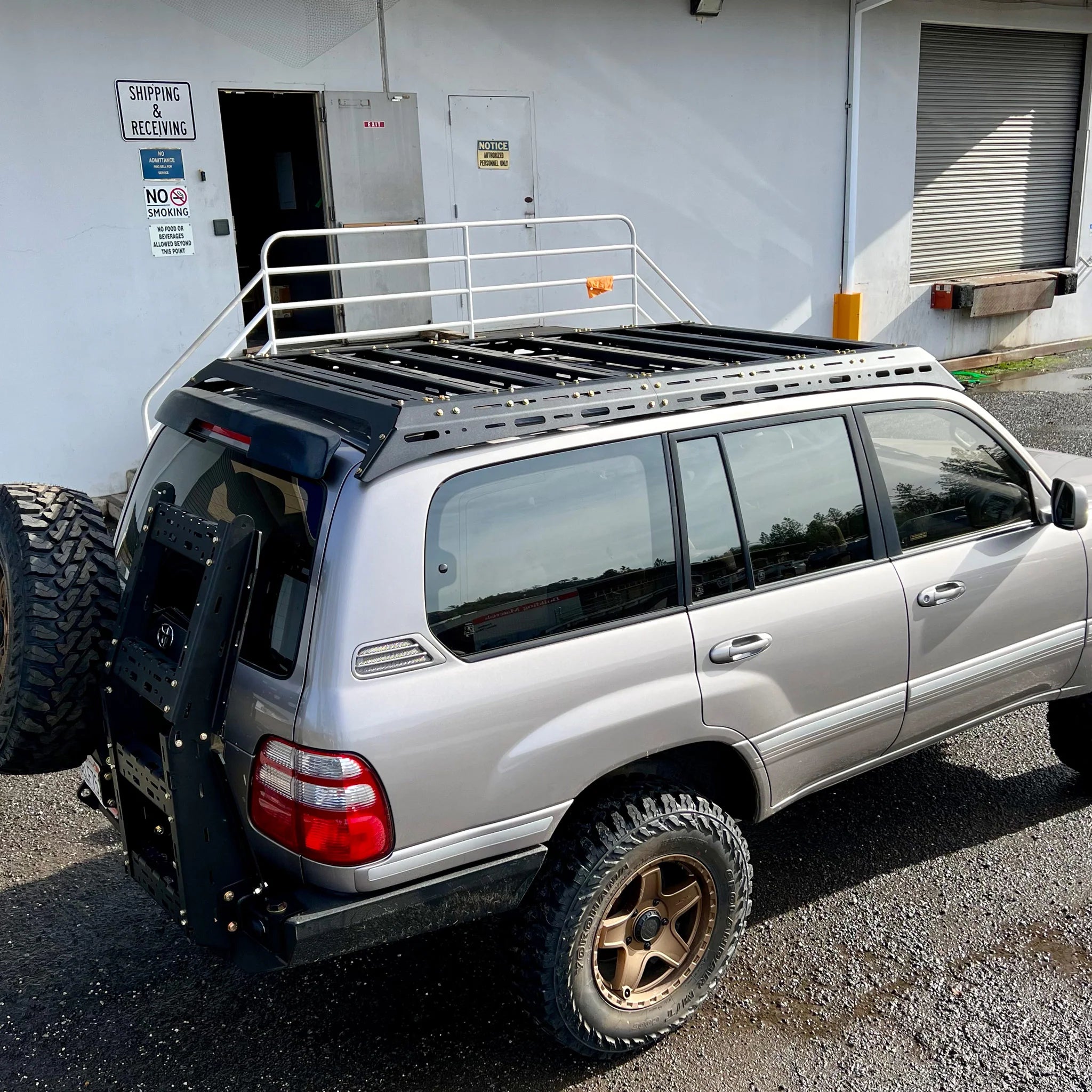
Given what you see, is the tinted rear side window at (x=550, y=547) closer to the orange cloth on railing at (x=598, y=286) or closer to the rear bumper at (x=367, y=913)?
the rear bumper at (x=367, y=913)

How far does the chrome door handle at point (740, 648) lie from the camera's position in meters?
3.21

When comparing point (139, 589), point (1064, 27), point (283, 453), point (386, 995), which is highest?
point (1064, 27)

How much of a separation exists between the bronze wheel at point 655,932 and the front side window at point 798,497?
92cm

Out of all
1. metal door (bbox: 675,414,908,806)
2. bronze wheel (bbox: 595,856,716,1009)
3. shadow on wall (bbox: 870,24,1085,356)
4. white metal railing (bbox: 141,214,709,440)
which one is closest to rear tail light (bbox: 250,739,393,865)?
bronze wheel (bbox: 595,856,716,1009)

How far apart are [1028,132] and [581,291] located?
25.1ft

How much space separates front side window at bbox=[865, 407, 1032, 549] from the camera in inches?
146

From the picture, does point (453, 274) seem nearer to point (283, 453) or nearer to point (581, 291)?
point (581, 291)

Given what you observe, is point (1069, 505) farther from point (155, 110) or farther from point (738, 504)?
point (155, 110)

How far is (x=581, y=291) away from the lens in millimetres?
10945

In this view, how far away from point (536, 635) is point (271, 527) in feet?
2.46

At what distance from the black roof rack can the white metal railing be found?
240cm

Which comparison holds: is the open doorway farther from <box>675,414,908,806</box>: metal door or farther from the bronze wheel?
the bronze wheel

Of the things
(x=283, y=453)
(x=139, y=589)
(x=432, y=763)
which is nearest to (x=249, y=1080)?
(x=432, y=763)

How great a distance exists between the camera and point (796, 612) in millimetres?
3389
